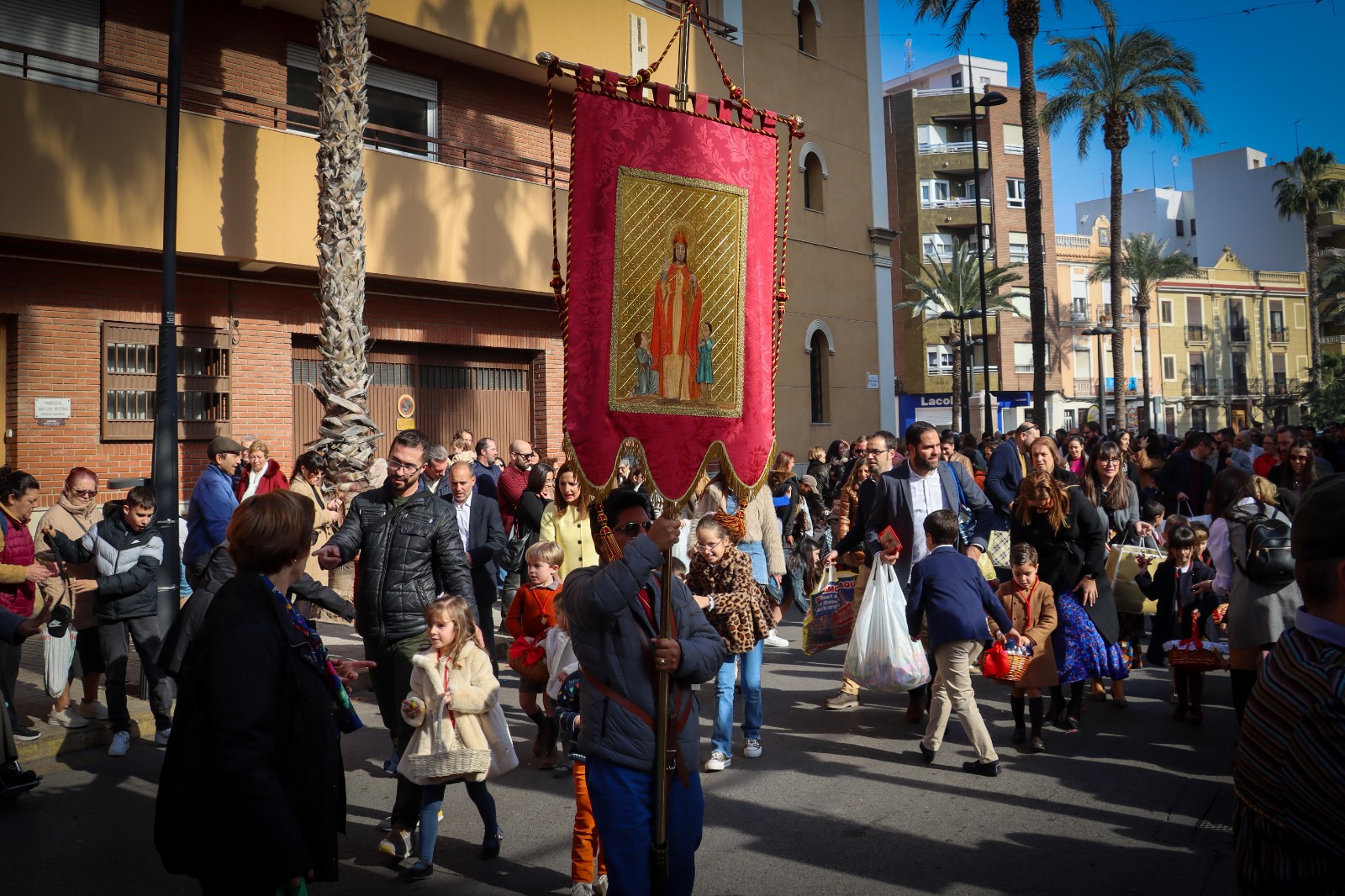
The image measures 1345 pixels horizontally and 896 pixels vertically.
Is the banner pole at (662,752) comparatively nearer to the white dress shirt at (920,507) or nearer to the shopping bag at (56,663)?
the white dress shirt at (920,507)

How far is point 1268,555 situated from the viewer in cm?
605

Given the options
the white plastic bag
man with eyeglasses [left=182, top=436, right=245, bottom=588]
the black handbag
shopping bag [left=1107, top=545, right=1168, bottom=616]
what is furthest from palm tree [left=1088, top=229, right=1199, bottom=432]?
man with eyeglasses [left=182, top=436, right=245, bottom=588]

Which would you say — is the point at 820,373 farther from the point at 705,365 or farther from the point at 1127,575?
the point at 705,365

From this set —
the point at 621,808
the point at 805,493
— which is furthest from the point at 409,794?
the point at 805,493

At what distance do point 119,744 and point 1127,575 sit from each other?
8.42 meters

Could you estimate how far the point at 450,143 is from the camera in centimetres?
1614

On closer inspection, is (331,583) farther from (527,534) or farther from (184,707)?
(184,707)

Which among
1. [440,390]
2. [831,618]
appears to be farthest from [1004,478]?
[440,390]

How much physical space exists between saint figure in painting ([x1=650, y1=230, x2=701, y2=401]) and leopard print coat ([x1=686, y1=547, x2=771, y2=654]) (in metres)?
1.78

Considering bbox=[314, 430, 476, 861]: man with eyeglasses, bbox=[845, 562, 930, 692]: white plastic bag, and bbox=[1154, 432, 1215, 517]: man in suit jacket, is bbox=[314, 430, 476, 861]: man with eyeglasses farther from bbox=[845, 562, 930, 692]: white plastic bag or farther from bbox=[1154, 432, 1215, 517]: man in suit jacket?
bbox=[1154, 432, 1215, 517]: man in suit jacket

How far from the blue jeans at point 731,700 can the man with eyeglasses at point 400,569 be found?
1.91 m

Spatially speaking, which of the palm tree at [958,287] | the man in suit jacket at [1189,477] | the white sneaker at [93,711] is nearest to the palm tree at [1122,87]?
the palm tree at [958,287]

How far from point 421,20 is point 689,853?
14.4 m

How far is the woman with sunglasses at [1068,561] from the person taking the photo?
797 centimetres
